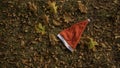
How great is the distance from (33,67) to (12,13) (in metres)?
1.20

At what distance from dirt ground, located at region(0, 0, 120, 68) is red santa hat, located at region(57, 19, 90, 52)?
0.08 metres

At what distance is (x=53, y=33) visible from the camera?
5668 mm

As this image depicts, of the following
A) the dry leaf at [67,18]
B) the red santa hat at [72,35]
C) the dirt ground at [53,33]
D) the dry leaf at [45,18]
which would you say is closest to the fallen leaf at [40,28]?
the dirt ground at [53,33]

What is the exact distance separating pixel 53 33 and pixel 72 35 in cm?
36

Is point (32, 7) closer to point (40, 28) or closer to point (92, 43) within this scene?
point (40, 28)

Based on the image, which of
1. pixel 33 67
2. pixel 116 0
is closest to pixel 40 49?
pixel 33 67

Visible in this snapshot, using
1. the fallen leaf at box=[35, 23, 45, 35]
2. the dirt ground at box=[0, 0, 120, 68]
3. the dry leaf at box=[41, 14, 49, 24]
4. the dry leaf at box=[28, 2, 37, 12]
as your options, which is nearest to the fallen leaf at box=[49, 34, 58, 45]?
the dirt ground at box=[0, 0, 120, 68]

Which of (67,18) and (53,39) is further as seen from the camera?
(67,18)

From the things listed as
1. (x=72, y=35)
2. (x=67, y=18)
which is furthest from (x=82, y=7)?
(x=72, y=35)

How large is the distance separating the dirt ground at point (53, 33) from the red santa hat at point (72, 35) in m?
0.08

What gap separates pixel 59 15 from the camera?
19.3 ft

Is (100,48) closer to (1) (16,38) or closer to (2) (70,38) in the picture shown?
(2) (70,38)

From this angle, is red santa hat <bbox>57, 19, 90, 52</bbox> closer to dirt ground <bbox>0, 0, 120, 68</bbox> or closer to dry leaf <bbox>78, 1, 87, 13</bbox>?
dirt ground <bbox>0, 0, 120, 68</bbox>

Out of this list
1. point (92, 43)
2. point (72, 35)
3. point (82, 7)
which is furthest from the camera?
point (82, 7)
